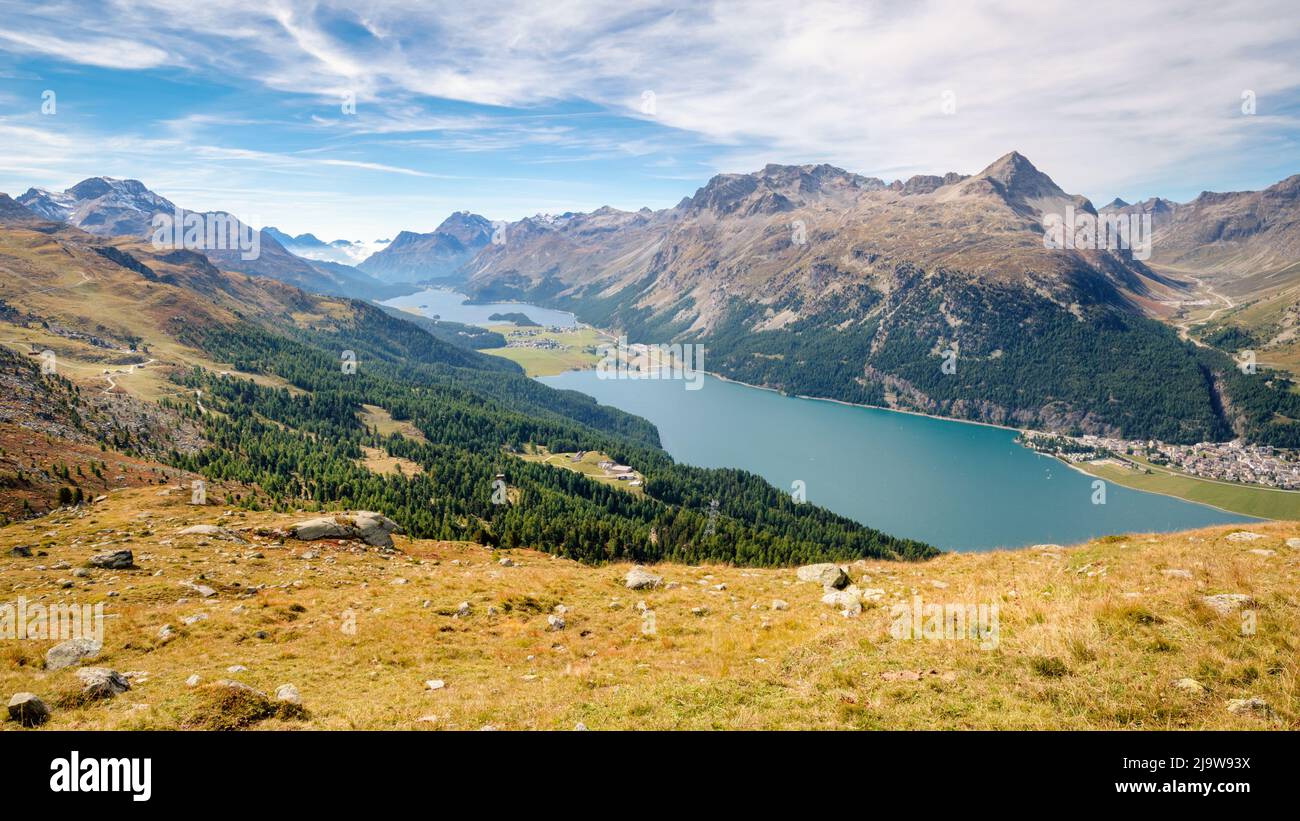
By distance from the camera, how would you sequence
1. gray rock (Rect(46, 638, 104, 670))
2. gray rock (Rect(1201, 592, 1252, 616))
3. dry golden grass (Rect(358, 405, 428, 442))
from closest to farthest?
gray rock (Rect(1201, 592, 1252, 616)), gray rock (Rect(46, 638, 104, 670)), dry golden grass (Rect(358, 405, 428, 442))

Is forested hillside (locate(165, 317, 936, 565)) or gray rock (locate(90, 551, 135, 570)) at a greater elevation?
gray rock (locate(90, 551, 135, 570))

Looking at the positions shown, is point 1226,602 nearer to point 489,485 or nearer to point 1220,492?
point 489,485

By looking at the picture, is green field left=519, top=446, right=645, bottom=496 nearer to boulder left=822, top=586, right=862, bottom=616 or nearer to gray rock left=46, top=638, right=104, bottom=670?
boulder left=822, top=586, right=862, bottom=616

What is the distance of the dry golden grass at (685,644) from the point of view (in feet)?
34.2

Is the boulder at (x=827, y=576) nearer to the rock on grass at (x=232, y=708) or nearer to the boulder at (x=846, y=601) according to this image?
the boulder at (x=846, y=601)

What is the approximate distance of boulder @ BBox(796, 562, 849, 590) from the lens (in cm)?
2412

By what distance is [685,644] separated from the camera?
18172 millimetres

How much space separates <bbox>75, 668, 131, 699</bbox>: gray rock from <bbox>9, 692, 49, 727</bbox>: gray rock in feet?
4.66

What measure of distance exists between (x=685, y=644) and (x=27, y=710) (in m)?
16.3

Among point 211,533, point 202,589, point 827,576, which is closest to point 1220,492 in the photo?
point 827,576

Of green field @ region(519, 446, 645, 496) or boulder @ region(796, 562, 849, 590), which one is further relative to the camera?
green field @ region(519, 446, 645, 496)

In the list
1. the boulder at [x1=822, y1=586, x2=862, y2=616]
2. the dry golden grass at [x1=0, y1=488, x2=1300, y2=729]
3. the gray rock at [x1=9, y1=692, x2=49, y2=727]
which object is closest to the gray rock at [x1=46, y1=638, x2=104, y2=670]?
the dry golden grass at [x1=0, y1=488, x2=1300, y2=729]
